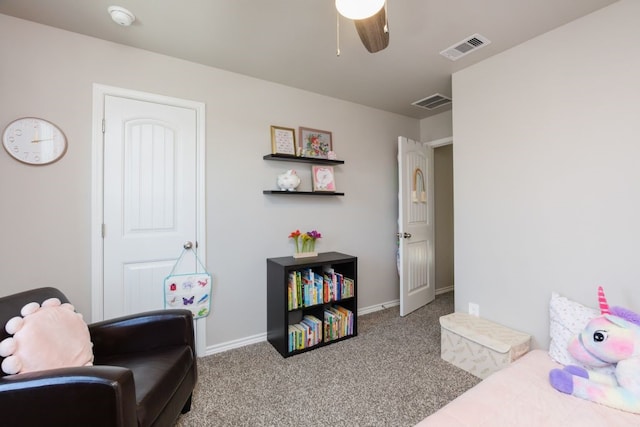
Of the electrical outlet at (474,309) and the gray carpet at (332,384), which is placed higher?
the electrical outlet at (474,309)

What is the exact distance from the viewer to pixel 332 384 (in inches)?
79.9

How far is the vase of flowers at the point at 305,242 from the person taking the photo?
2.79 meters

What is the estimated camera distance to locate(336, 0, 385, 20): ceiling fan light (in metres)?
1.01

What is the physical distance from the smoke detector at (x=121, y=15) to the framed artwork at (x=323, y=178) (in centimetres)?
177

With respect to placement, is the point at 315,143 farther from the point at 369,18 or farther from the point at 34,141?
the point at 34,141

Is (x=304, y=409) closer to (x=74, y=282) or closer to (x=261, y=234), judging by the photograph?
(x=261, y=234)

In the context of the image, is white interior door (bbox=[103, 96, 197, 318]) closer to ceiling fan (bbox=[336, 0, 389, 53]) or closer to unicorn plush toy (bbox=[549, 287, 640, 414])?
ceiling fan (bbox=[336, 0, 389, 53])

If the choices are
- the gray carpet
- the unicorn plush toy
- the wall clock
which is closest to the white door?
the gray carpet

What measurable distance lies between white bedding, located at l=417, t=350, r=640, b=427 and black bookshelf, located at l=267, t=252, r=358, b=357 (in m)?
1.42

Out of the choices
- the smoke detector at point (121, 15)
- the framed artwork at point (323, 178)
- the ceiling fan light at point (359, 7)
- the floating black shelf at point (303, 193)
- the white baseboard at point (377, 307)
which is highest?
the smoke detector at point (121, 15)

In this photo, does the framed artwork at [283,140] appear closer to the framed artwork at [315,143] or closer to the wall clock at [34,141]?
the framed artwork at [315,143]

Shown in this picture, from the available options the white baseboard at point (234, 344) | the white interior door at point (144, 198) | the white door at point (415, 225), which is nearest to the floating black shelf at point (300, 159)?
the white interior door at point (144, 198)

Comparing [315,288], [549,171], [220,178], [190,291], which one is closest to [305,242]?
[315,288]

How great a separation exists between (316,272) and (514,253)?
1.71 m
